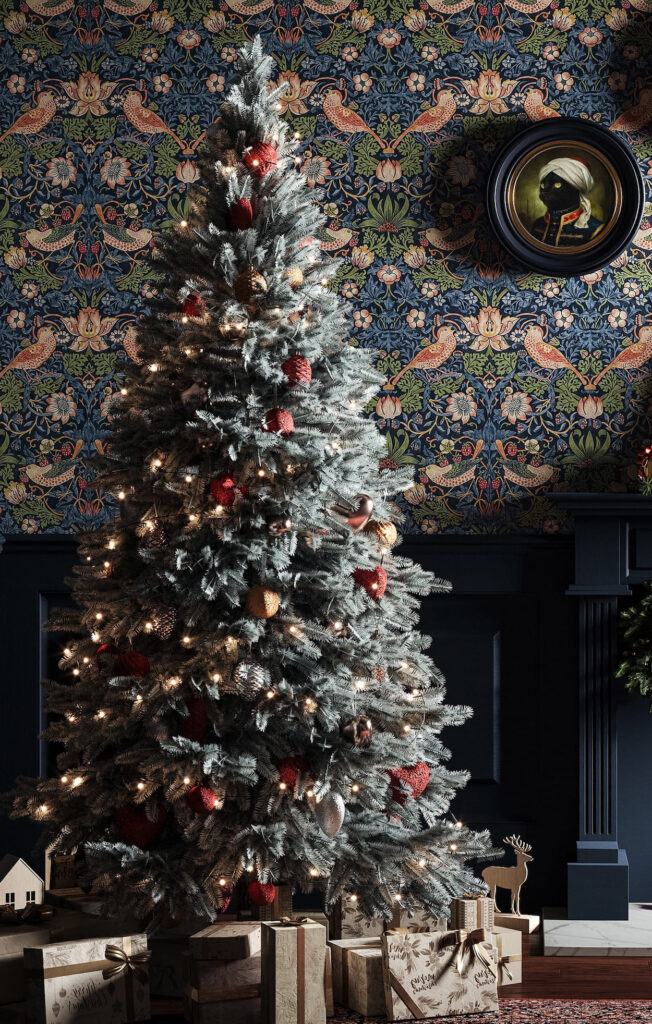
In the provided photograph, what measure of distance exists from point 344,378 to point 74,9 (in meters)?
2.02

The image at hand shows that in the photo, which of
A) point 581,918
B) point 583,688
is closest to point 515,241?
point 583,688

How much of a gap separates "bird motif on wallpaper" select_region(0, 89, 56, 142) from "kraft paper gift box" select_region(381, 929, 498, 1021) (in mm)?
2883

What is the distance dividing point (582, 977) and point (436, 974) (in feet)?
2.17

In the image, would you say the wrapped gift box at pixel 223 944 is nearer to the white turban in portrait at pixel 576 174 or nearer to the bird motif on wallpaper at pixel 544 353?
the bird motif on wallpaper at pixel 544 353

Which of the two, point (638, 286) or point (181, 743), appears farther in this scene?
point (638, 286)

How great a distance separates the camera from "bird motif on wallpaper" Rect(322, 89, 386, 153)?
3.63 m

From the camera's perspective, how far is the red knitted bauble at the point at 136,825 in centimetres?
243

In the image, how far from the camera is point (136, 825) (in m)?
2.43

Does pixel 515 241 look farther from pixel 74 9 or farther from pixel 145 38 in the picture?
pixel 74 9

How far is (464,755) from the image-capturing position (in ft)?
11.6

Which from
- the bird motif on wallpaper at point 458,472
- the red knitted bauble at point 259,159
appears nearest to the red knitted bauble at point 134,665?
the red knitted bauble at point 259,159

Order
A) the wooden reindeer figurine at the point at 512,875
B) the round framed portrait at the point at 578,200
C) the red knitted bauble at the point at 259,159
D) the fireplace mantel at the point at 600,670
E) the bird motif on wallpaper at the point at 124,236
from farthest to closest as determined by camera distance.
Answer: the bird motif on wallpaper at the point at 124,236 → the round framed portrait at the point at 578,200 → the fireplace mantel at the point at 600,670 → the wooden reindeer figurine at the point at 512,875 → the red knitted bauble at the point at 259,159

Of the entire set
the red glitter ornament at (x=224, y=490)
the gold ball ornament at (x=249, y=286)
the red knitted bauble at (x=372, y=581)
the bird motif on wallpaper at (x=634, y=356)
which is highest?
the bird motif on wallpaper at (x=634, y=356)

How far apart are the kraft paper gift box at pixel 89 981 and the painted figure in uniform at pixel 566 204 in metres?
2.53
